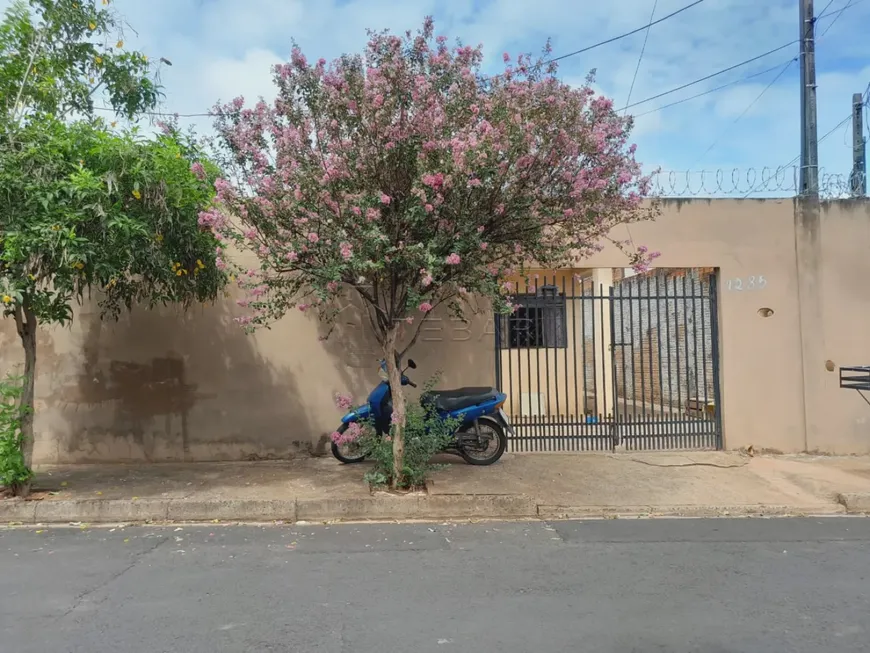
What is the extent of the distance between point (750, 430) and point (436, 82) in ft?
Result: 21.8

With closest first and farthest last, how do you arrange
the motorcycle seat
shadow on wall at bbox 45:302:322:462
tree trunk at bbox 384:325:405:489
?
tree trunk at bbox 384:325:405:489 → the motorcycle seat → shadow on wall at bbox 45:302:322:462

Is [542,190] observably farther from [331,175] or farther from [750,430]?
[750,430]

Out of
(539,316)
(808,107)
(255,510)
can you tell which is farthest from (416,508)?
(808,107)

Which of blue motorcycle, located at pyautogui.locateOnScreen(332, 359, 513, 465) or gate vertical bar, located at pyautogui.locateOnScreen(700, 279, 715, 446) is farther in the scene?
gate vertical bar, located at pyautogui.locateOnScreen(700, 279, 715, 446)

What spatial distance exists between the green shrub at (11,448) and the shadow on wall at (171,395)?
2.06 m

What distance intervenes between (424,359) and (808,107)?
6.70 meters

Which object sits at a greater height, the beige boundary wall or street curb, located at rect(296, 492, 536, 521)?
the beige boundary wall

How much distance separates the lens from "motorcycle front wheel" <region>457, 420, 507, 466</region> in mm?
8172

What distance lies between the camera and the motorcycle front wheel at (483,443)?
26.8 feet

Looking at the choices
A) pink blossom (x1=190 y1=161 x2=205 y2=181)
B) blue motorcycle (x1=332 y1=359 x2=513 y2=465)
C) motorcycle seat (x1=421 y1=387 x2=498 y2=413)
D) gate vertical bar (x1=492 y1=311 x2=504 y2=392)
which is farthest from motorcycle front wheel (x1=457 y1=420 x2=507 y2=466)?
pink blossom (x1=190 y1=161 x2=205 y2=181)

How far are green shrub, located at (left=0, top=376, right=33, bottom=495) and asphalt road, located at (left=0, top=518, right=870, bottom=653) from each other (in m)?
0.70

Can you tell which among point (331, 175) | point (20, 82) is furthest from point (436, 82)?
point (20, 82)

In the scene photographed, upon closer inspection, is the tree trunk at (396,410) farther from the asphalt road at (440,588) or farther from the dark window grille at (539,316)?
the dark window grille at (539,316)

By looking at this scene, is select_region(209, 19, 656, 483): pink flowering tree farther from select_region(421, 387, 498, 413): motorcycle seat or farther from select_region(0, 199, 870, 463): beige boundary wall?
select_region(0, 199, 870, 463): beige boundary wall
